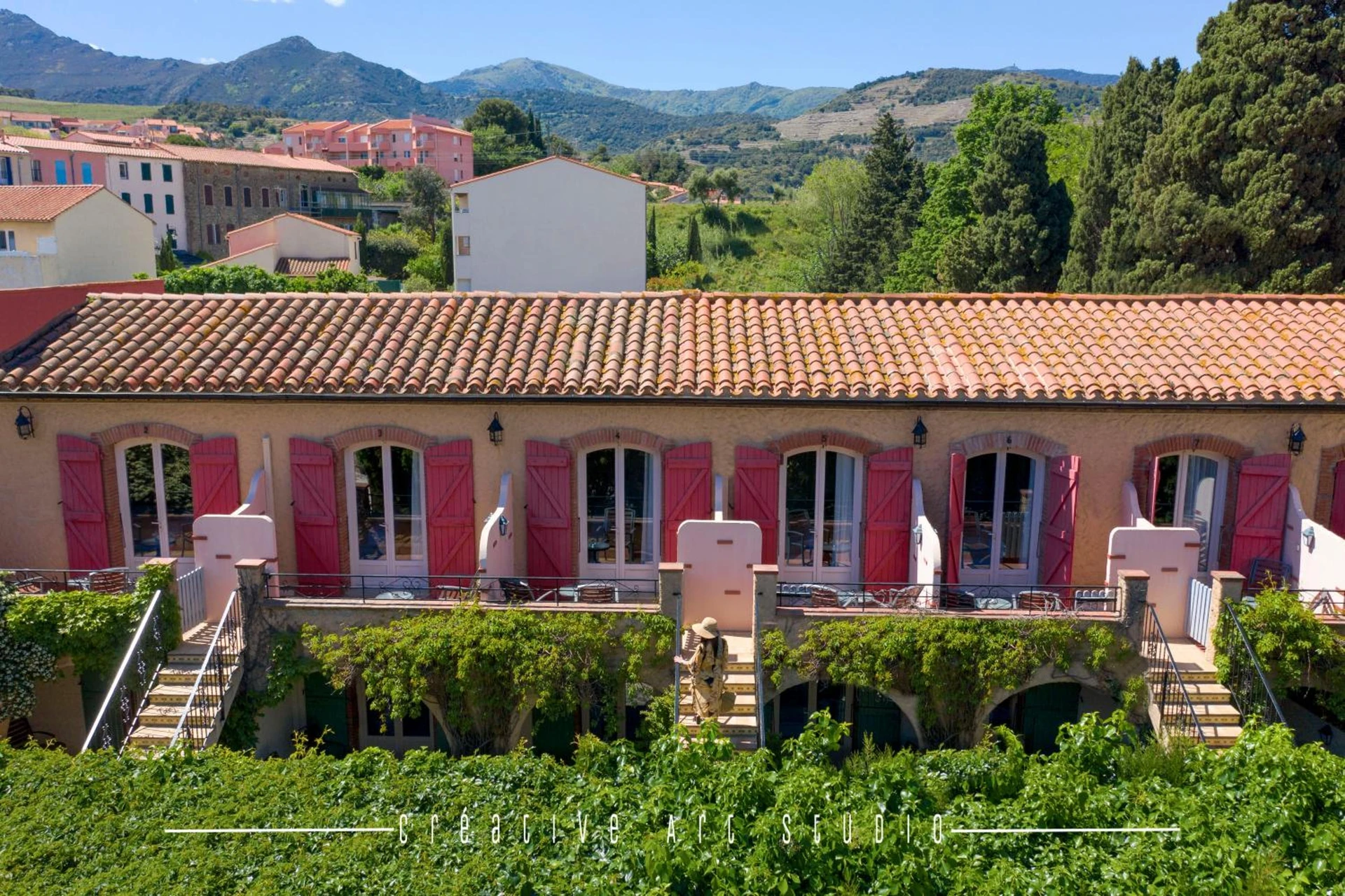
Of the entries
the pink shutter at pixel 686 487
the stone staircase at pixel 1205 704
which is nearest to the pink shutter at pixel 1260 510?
the stone staircase at pixel 1205 704

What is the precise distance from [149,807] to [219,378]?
6573mm

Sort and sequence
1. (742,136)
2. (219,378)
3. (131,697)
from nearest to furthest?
(131,697)
(219,378)
(742,136)

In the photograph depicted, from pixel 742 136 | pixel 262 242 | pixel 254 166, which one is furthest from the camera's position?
pixel 742 136

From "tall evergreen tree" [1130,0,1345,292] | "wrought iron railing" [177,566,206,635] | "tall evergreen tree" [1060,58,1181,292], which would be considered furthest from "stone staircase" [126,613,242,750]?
"tall evergreen tree" [1060,58,1181,292]

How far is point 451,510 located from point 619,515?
247cm

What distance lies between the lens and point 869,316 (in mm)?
16328

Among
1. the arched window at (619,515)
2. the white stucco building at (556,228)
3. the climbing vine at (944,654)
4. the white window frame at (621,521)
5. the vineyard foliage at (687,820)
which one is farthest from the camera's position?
the white stucco building at (556,228)

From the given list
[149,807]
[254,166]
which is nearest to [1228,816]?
[149,807]

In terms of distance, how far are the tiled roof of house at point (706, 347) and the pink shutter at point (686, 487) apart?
3.24ft

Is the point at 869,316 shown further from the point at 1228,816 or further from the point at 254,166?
the point at 254,166

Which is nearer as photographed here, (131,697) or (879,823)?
(879,823)

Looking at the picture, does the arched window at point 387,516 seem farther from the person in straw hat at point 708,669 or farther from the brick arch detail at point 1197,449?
the brick arch detail at point 1197,449

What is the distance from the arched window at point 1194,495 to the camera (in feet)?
48.0

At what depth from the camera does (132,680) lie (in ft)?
41.7
